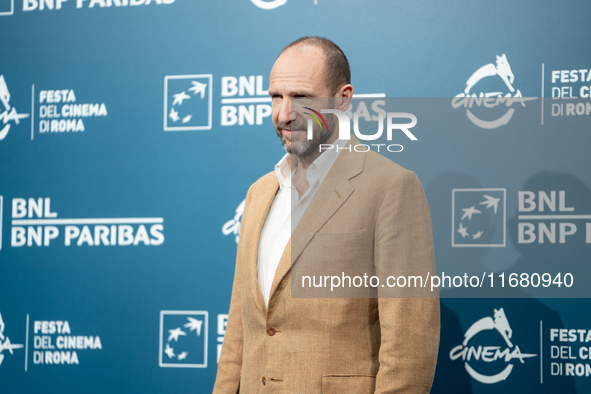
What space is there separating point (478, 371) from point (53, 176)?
2.05m

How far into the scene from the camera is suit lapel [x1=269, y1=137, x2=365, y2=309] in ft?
5.42

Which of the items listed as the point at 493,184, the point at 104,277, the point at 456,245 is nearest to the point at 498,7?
the point at 493,184

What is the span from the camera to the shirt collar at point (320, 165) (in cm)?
179

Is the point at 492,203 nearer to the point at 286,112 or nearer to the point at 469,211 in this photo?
the point at 469,211

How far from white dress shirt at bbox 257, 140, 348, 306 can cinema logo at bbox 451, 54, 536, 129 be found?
77 cm

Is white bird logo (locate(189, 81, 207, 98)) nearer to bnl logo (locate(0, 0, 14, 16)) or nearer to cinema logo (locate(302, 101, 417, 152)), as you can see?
cinema logo (locate(302, 101, 417, 152))

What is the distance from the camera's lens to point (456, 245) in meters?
2.24

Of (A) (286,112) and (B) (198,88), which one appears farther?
(B) (198,88)

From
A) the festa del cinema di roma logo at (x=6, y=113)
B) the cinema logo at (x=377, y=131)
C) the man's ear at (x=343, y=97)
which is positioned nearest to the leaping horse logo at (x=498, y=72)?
the cinema logo at (x=377, y=131)

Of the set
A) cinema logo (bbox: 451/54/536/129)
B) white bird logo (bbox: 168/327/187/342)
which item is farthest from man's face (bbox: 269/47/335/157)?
white bird logo (bbox: 168/327/187/342)

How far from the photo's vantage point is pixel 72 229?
2.73 m

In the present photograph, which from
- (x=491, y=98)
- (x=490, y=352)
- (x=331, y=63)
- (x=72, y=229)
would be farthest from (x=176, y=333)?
(x=491, y=98)

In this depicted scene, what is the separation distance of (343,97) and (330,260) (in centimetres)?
52

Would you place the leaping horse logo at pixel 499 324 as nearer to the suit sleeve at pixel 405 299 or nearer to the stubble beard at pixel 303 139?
the suit sleeve at pixel 405 299
